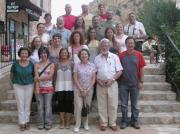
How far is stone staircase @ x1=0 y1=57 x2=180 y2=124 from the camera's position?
8836 millimetres

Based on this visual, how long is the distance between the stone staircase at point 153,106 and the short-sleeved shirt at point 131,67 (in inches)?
36.6

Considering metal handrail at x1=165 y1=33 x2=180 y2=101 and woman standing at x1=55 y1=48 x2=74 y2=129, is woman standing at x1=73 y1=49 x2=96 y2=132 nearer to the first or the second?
woman standing at x1=55 y1=48 x2=74 y2=129

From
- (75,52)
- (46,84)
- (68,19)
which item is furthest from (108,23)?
(46,84)

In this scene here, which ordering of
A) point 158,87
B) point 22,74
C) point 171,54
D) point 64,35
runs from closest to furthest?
1. point 22,74
2. point 64,35
3. point 158,87
4. point 171,54

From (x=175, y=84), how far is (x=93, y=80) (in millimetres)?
2696

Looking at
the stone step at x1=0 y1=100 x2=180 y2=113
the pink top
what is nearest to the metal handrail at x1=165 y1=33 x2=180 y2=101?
the stone step at x1=0 y1=100 x2=180 y2=113

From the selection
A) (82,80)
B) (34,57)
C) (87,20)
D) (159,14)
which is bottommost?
(82,80)

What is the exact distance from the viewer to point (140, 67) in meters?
8.42

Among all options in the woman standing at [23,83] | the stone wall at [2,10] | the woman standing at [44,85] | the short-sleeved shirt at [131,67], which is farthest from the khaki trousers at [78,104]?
the stone wall at [2,10]

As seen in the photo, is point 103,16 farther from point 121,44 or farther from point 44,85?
point 44,85

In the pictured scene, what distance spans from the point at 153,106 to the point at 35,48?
2.96 metres

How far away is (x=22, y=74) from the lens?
812cm

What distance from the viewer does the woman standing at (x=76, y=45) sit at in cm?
834

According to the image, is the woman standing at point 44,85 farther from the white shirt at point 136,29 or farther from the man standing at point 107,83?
the white shirt at point 136,29
